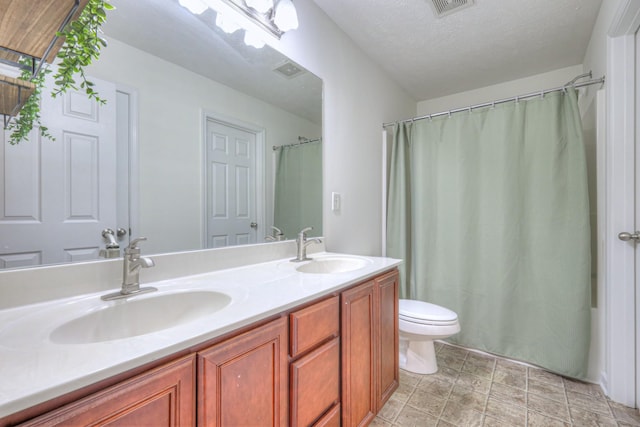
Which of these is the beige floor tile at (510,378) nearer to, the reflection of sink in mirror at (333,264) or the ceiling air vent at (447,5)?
the reflection of sink in mirror at (333,264)

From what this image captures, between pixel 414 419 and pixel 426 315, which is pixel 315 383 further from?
pixel 426 315

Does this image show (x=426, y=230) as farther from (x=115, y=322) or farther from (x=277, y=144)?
(x=115, y=322)

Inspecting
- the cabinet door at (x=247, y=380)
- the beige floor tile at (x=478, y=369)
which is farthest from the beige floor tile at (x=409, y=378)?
the cabinet door at (x=247, y=380)

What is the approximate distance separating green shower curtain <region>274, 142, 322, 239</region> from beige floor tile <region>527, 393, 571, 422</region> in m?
1.50

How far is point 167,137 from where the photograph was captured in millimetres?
1117

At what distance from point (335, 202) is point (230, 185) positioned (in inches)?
30.1

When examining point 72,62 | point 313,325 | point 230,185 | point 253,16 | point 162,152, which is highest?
point 253,16

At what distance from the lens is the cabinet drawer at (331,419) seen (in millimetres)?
1028

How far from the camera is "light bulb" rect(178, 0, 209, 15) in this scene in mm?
1168

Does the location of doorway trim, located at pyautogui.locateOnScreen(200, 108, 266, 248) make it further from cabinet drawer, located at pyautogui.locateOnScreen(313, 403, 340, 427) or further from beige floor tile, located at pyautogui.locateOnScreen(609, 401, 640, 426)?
beige floor tile, located at pyautogui.locateOnScreen(609, 401, 640, 426)

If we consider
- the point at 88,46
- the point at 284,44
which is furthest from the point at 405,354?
the point at 88,46

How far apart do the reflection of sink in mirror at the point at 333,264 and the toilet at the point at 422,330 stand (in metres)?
0.51

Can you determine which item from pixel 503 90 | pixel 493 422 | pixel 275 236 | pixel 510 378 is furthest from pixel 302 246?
pixel 503 90

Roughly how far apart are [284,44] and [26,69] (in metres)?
1.13
